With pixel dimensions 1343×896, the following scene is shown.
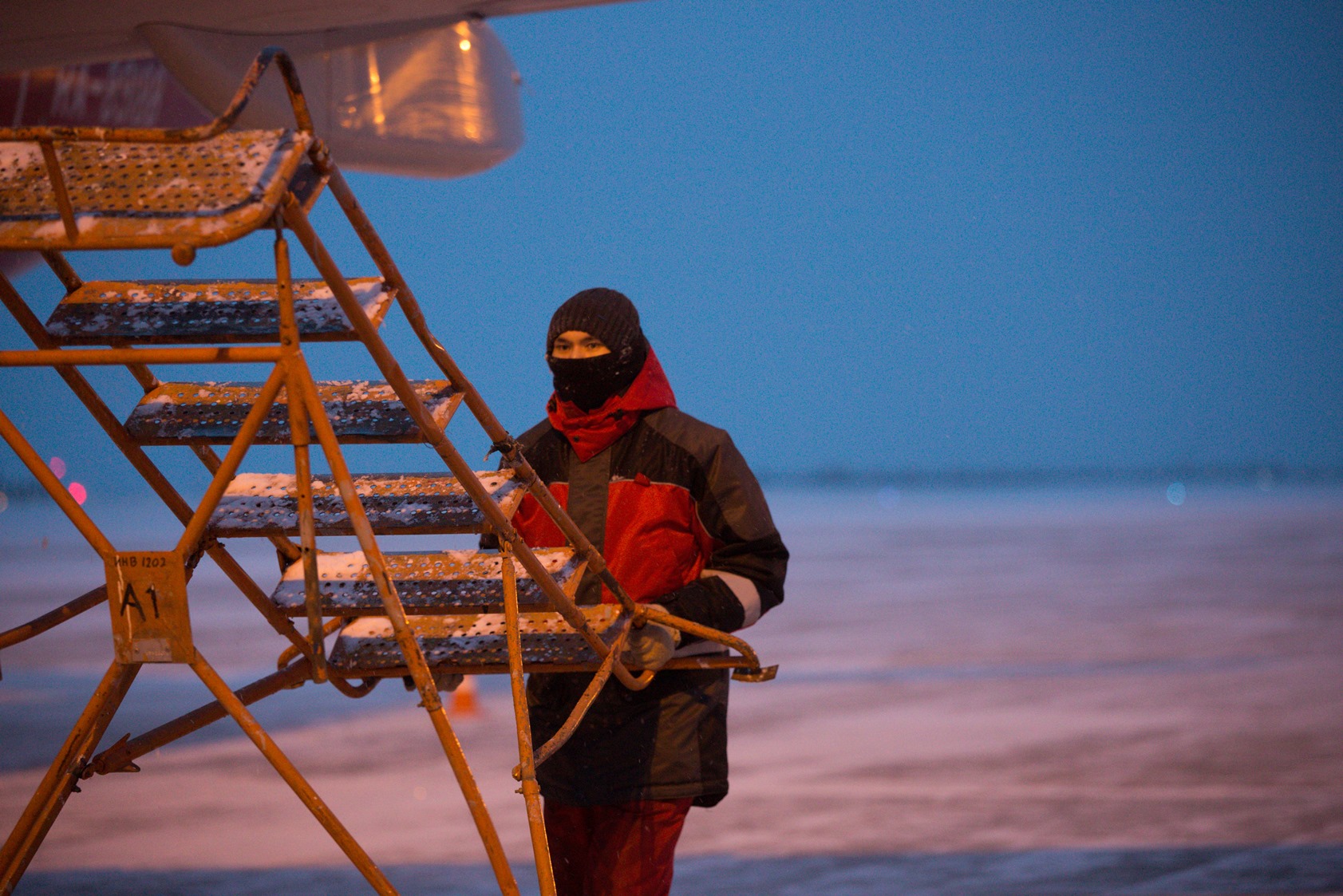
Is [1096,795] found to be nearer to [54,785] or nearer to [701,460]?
[701,460]

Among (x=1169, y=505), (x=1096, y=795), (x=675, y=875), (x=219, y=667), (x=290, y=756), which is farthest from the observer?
(x=1169, y=505)

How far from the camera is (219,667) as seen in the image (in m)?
8.41

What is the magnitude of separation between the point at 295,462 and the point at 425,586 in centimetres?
67

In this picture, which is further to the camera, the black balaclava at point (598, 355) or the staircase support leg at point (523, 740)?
the black balaclava at point (598, 355)

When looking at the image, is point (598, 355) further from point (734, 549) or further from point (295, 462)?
point (295, 462)

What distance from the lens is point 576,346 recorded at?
2850 millimetres

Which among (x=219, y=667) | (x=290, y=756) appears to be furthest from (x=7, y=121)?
(x=290, y=756)

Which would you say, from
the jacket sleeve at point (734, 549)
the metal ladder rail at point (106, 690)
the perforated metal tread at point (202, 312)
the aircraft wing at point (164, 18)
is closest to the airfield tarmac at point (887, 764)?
the jacket sleeve at point (734, 549)

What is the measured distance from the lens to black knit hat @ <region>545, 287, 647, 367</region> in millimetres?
2842

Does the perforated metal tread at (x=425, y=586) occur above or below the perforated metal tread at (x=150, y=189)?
below

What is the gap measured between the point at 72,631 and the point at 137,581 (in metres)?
9.86

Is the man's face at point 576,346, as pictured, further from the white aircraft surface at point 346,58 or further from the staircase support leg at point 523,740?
the white aircraft surface at point 346,58

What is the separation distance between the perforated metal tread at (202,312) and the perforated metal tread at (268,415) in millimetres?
153

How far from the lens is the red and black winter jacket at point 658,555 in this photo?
277 centimetres
